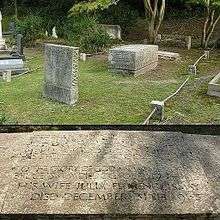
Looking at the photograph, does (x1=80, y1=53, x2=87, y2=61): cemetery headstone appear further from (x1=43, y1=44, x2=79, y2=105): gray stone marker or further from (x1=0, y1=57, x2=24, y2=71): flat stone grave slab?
(x1=43, y1=44, x2=79, y2=105): gray stone marker

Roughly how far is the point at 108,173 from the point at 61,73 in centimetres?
662

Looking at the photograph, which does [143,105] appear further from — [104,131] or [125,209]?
[125,209]

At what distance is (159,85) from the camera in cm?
1254

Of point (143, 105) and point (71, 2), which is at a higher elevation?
point (71, 2)

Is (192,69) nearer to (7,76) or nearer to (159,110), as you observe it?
(159,110)

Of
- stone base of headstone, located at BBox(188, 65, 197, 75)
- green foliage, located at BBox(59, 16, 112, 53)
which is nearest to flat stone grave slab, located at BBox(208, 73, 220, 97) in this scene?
stone base of headstone, located at BBox(188, 65, 197, 75)

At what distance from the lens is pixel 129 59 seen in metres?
13.3

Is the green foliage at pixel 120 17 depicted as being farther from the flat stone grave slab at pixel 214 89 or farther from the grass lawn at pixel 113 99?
the flat stone grave slab at pixel 214 89

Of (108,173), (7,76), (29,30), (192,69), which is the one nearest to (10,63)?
(7,76)

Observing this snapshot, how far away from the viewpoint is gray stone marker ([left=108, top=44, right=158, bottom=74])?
43.6 ft

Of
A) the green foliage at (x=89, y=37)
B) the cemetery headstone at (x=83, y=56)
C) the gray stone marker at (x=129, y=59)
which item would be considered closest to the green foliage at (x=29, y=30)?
the green foliage at (x=89, y=37)

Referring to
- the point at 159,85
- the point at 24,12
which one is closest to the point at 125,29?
the point at 24,12

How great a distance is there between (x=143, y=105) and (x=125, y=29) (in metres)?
12.6

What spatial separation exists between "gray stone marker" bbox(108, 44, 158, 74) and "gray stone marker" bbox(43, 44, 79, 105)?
3.38m
